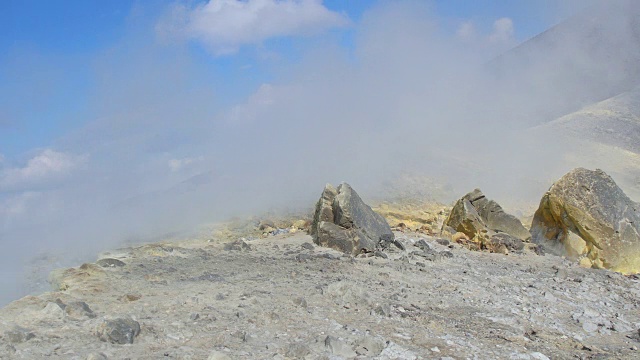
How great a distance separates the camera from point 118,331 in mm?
5133

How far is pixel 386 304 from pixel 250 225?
7546 mm

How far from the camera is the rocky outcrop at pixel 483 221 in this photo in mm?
11930

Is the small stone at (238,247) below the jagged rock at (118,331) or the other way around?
the other way around

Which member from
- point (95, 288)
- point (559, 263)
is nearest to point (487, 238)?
point (559, 263)

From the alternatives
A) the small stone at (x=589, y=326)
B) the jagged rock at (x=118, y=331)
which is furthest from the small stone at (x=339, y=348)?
the small stone at (x=589, y=326)

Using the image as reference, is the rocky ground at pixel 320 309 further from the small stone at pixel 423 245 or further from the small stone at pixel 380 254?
the small stone at pixel 423 245

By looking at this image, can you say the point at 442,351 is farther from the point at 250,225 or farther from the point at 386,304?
the point at 250,225

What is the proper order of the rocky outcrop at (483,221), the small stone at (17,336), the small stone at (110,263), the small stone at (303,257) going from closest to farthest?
the small stone at (17,336), the small stone at (110,263), the small stone at (303,257), the rocky outcrop at (483,221)

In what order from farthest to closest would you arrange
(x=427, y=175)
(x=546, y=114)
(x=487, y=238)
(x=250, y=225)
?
1. (x=546, y=114)
2. (x=427, y=175)
3. (x=250, y=225)
4. (x=487, y=238)

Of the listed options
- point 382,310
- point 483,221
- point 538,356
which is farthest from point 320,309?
point 483,221

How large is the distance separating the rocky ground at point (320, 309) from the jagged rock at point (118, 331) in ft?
Result: 0.03

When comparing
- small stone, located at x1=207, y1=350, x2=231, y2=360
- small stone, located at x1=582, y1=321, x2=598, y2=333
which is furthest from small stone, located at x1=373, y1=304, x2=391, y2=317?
small stone, located at x1=582, y1=321, x2=598, y2=333

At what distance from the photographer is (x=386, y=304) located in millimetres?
6621

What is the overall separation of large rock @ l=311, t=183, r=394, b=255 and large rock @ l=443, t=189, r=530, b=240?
1994 millimetres
